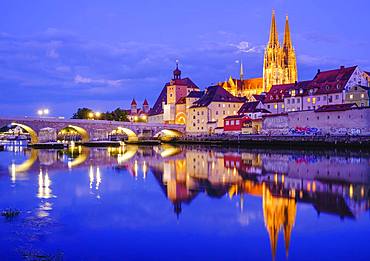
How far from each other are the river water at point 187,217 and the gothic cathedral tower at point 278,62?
2688 inches

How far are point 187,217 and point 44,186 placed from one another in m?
8.30

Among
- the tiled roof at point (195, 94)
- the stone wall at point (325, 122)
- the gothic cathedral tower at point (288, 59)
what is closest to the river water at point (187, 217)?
the stone wall at point (325, 122)

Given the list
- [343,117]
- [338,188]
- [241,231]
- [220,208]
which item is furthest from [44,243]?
[343,117]

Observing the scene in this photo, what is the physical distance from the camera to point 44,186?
Answer: 19547 mm

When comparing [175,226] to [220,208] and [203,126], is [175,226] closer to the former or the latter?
[220,208]

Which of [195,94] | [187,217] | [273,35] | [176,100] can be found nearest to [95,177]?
[187,217]

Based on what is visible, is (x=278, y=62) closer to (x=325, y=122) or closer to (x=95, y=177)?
(x=325, y=122)

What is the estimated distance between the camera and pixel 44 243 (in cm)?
1038

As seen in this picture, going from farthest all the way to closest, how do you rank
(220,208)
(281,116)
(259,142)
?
(281,116) → (259,142) → (220,208)

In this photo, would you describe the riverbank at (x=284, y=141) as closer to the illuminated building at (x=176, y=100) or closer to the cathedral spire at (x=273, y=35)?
the illuminated building at (x=176, y=100)

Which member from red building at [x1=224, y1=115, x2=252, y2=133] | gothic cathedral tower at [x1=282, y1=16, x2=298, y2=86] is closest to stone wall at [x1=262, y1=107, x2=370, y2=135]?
red building at [x1=224, y1=115, x2=252, y2=133]

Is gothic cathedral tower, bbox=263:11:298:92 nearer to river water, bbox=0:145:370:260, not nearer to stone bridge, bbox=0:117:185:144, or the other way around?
stone bridge, bbox=0:117:185:144

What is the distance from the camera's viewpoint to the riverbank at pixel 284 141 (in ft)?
142

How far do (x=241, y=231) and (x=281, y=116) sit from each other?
4686 centimetres
